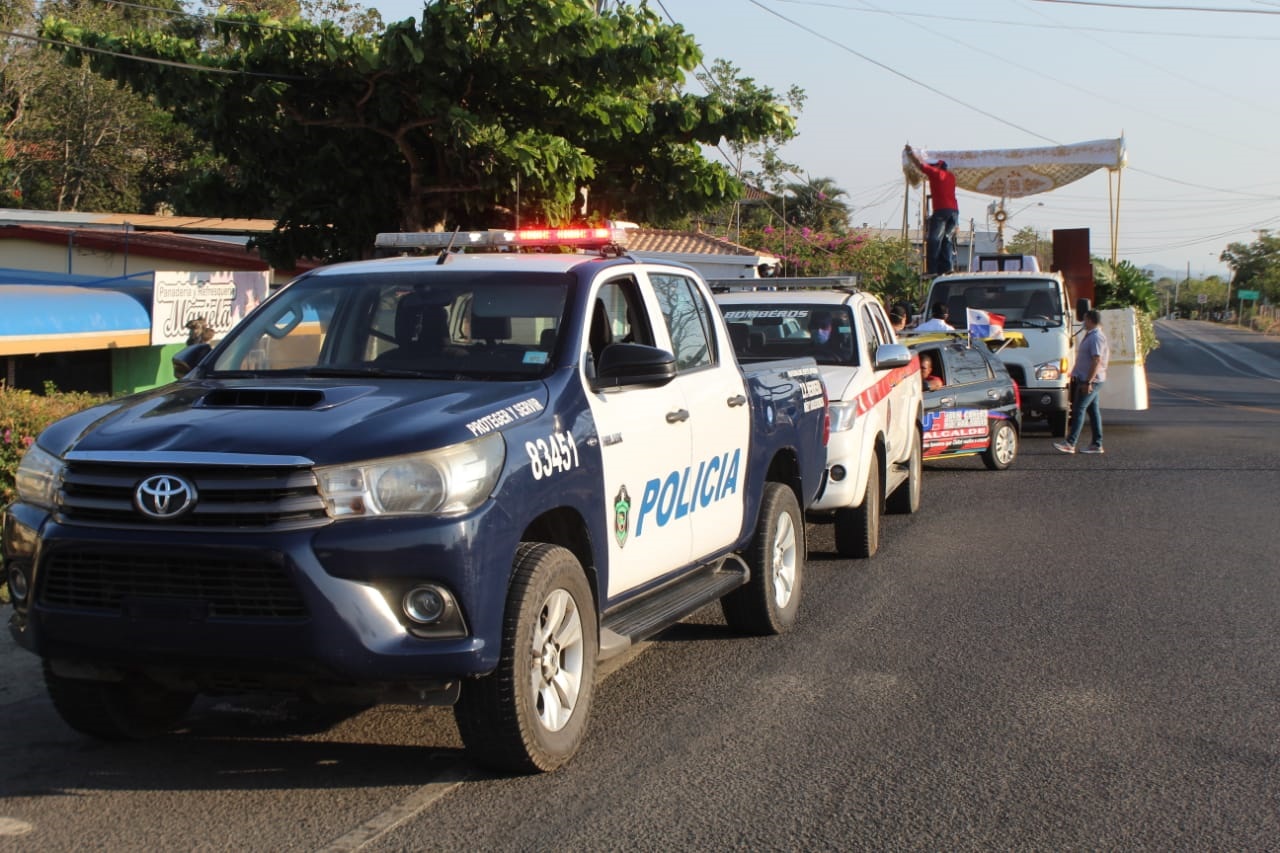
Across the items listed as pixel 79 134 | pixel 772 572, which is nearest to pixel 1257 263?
pixel 79 134

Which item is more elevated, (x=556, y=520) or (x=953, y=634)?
(x=556, y=520)

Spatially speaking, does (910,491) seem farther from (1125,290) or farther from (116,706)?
(1125,290)

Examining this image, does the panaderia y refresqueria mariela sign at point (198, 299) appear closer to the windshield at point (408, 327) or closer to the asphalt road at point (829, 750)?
the asphalt road at point (829, 750)

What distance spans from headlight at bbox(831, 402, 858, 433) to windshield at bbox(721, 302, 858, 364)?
1.03 m

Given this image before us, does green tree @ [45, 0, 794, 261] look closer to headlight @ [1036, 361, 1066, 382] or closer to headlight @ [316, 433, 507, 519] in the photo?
headlight @ [1036, 361, 1066, 382]

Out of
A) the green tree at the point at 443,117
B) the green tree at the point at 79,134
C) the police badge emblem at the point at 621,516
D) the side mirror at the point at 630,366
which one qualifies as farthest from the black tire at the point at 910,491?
the green tree at the point at 79,134

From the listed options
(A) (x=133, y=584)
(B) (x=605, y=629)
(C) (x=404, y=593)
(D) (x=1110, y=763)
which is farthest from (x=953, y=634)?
(A) (x=133, y=584)

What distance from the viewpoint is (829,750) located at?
18.6 feet

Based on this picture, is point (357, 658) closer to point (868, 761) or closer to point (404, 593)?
point (404, 593)

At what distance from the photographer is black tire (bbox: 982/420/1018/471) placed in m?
16.3

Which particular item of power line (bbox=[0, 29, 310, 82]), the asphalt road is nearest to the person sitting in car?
the asphalt road

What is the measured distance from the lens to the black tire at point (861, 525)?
1012 centimetres

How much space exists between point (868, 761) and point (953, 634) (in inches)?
97.0

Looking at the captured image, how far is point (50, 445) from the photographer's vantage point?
508 centimetres
